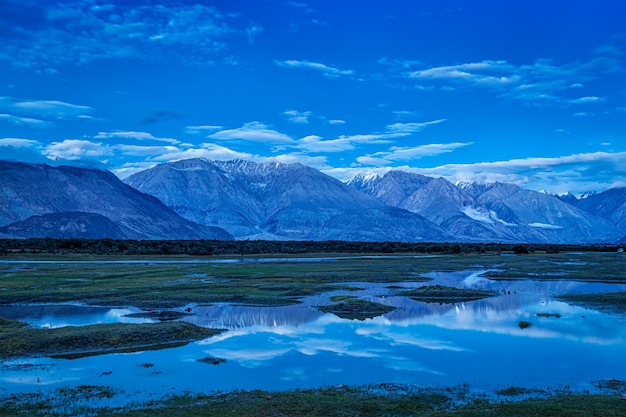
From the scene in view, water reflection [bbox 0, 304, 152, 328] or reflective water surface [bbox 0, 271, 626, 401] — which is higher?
water reflection [bbox 0, 304, 152, 328]

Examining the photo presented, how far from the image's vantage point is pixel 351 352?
2995cm

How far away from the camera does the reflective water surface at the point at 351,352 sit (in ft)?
79.9

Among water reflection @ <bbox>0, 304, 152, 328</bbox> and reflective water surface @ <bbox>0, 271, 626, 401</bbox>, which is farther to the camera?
water reflection @ <bbox>0, 304, 152, 328</bbox>

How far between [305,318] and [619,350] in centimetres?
1959

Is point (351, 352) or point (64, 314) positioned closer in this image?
point (351, 352)

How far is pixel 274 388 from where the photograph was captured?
23438 millimetres

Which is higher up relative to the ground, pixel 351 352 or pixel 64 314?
pixel 64 314

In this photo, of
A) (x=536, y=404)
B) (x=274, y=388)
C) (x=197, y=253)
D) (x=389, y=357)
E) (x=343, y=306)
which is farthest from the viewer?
(x=197, y=253)

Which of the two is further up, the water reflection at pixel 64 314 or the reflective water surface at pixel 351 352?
the water reflection at pixel 64 314

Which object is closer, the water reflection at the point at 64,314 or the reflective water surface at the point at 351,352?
the reflective water surface at the point at 351,352

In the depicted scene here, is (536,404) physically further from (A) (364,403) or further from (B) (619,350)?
(B) (619,350)

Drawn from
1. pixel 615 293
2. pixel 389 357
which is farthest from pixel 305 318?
pixel 615 293

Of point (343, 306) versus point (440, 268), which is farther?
point (440, 268)

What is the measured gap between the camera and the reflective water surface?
24.3 m
